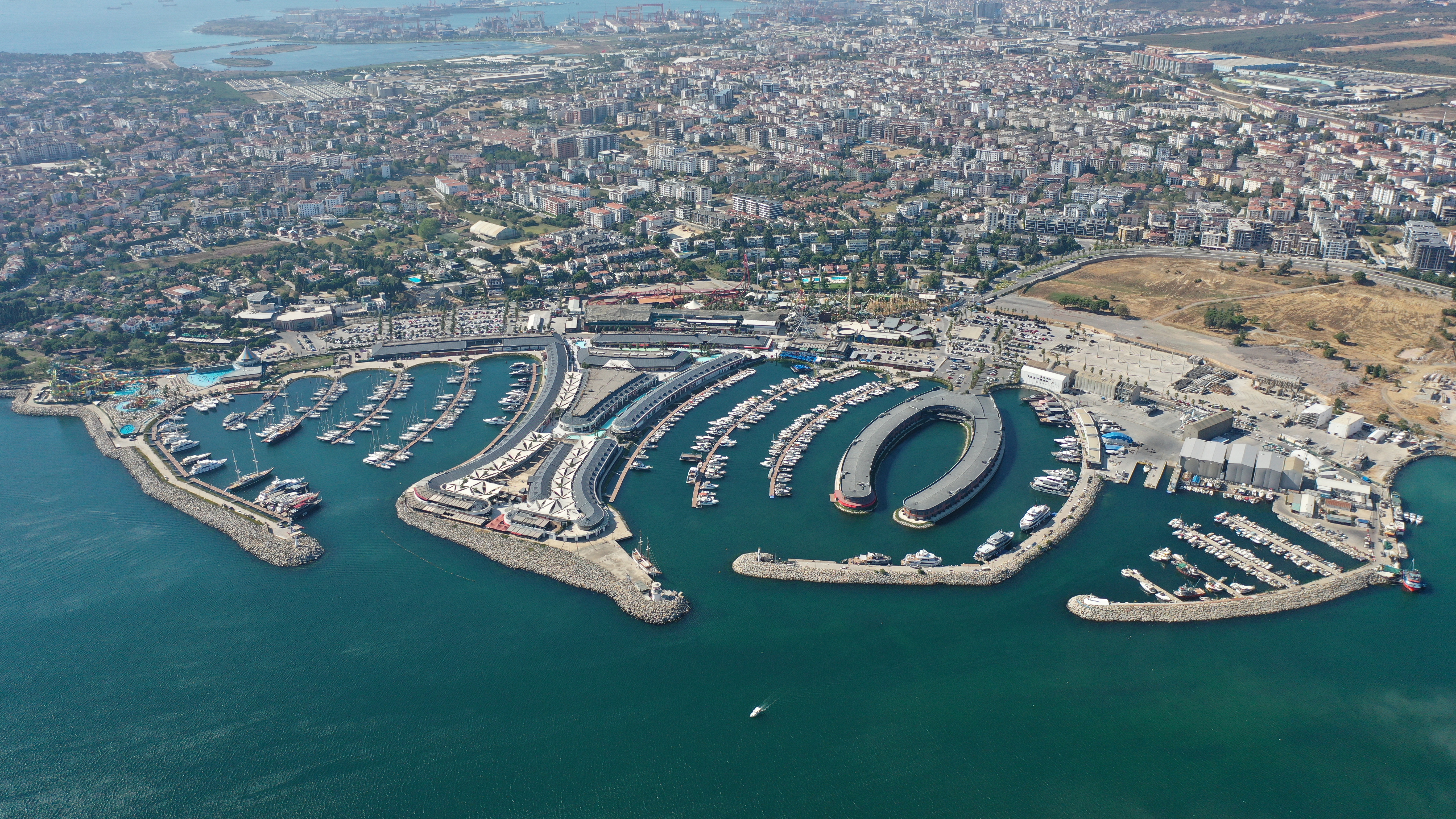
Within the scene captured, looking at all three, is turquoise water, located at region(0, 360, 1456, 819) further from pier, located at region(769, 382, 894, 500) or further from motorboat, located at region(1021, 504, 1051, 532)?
pier, located at region(769, 382, 894, 500)

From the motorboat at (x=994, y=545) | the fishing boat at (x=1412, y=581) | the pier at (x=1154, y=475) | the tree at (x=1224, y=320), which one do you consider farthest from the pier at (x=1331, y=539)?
the tree at (x=1224, y=320)

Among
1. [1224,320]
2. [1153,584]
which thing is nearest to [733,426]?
[1153,584]

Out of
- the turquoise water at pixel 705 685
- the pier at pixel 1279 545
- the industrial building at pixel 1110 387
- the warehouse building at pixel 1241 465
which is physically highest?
the industrial building at pixel 1110 387

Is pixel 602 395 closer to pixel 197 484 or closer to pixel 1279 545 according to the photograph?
pixel 197 484

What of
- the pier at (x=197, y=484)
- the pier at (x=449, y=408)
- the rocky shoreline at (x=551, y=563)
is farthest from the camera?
the pier at (x=449, y=408)

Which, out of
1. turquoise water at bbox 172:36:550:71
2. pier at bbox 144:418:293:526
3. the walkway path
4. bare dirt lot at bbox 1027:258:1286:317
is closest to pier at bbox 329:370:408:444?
the walkway path

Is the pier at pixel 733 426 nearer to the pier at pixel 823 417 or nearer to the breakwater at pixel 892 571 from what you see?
the pier at pixel 823 417

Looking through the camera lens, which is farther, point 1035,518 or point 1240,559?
point 1035,518
